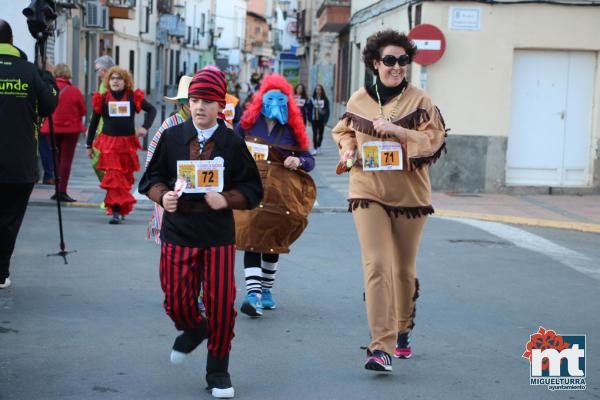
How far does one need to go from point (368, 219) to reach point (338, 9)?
27828 mm

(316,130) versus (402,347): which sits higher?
(316,130)

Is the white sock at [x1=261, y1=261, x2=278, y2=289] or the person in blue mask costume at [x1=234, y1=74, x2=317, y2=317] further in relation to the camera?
the white sock at [x1=261, y1=261, x2=278, y2=289]

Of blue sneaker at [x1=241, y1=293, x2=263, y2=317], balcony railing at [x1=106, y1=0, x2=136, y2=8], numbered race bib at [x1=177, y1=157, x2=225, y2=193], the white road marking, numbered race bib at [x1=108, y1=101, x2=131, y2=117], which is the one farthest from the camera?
balcony railing at [x1=106, y1=0, x2=136, y2=8]

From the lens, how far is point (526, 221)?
14219 millimetres

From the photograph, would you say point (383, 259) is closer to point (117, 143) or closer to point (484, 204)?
point (117, 143)

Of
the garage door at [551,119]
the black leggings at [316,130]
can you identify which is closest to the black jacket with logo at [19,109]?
the garage door at [551,119]

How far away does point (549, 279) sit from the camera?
969cm

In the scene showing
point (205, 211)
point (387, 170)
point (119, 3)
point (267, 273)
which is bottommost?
point (267, 273)

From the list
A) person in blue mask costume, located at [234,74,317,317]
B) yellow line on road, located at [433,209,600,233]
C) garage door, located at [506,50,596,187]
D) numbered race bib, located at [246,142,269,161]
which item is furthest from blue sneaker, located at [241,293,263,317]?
garage door, located at [506,50,596,187]

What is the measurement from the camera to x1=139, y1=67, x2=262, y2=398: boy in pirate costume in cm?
546

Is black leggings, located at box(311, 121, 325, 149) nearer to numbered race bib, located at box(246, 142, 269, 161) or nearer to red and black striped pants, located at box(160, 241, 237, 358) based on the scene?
numbered race bib, located at box(246, 142, 269, 161)

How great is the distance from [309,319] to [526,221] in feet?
23.9

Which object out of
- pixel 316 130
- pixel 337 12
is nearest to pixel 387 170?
pixel 316 130

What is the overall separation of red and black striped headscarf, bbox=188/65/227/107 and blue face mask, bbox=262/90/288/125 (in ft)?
6.31
